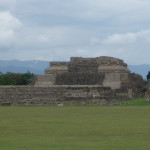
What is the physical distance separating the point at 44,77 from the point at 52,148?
107 ft

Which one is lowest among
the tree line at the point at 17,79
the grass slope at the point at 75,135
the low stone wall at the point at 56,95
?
the grass slope at the point at 75,135

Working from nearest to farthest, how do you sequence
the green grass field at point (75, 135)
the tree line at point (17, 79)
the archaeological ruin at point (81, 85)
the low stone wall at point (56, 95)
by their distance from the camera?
the green grass field at point (75, 135) → the low stone wall at point (56, 95) → the archaeological ruin at point (81, 85) → the tree line at point (17, 79)

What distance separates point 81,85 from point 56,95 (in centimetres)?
251

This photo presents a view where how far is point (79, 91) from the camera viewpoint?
119 feet

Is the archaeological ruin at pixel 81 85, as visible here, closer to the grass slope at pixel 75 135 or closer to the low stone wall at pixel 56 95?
the low stone wall at pixel 56 95

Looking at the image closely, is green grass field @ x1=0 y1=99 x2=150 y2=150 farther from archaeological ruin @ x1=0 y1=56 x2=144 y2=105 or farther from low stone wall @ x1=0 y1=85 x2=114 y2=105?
archaeological ruin @ x1=0 y1=56 x2=144 y2=105

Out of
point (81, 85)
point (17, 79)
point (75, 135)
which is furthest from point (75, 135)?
point (17, 79)

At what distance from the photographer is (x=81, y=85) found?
37.6 metres

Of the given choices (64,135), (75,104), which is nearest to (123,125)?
(64,135)

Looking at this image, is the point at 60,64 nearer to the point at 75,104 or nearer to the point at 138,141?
the point at 75,104

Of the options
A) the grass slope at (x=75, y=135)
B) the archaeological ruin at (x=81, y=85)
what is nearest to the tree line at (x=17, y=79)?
the archaeological ruin at (x=81, y=85)

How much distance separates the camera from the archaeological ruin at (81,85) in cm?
3553

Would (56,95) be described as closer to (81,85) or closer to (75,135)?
(81,85)

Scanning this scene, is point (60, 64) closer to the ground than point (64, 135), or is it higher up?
higher up
